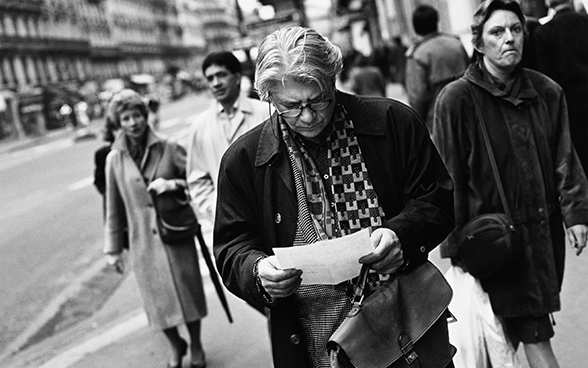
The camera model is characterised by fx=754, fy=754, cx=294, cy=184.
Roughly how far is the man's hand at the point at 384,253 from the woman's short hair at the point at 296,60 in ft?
1.51

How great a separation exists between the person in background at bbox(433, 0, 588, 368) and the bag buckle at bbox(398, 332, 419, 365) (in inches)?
49.2

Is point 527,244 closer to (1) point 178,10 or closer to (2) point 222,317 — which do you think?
(2) point 222,317

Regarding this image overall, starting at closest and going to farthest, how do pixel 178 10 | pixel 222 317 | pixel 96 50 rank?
1. pixel 222 317
2. pixel 96 50
3. pixel 178 10

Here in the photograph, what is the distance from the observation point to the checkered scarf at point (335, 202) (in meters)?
2.39

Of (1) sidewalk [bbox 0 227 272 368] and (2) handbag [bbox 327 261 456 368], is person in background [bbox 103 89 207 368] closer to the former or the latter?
(1) sidewalk [bbox 0 227 272 368]

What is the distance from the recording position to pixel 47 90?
5919 cm

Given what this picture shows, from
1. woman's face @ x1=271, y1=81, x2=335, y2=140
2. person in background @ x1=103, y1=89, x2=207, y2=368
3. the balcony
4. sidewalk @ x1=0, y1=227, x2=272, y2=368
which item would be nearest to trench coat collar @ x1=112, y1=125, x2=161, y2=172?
person in background @ x1=103, y1=89, x2=207, y2=368

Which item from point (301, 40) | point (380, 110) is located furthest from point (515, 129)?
point (301, 40)

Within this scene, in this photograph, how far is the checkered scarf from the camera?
7.84 ft

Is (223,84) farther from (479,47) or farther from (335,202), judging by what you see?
(335,202)

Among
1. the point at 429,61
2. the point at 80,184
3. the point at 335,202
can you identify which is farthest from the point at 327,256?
the point at 80,184

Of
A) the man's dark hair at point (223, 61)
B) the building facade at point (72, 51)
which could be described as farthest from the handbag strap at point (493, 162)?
the building facade at point (72, 51)

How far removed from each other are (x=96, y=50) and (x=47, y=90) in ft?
72.1

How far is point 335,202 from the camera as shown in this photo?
238 centimetres
